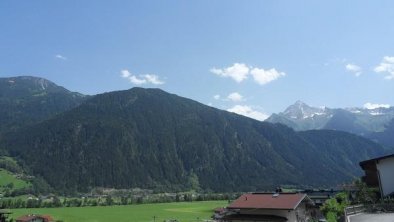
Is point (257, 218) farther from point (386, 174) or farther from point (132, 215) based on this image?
point (132, 215)

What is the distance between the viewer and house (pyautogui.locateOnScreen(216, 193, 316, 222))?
53219 millimetres

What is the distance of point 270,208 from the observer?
175 ft

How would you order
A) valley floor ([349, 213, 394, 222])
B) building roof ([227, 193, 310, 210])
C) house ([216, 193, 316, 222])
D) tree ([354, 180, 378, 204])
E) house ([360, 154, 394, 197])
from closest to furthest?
valley floor ([349, 213, 394, 222]) → tree ([354, 180, 378, 204]) → house ([360, 154, 394, 197]) → house ([216, 193, 316, 222]) → building roof ([227, 193, 310, 210])

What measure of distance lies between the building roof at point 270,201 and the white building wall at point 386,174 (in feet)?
44.4

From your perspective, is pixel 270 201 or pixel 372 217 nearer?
pixel 372 217

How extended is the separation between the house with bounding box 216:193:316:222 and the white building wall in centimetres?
1354

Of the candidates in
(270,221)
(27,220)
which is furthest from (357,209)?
(27,220)

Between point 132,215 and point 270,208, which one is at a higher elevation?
point 270,208

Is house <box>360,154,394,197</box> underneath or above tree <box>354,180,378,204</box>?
above

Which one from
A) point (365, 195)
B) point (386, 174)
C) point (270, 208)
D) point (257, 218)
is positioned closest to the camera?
point (365, 195)

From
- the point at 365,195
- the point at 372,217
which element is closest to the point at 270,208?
the point at 365,195

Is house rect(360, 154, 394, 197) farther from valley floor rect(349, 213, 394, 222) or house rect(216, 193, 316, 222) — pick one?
house rect(216, 193, 316, 222)

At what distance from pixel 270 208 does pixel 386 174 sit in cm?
1556

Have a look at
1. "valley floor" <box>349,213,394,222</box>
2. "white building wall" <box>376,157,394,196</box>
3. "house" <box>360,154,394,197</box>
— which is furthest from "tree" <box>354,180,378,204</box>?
"valley floor" <box>349,213,394,222</box>
